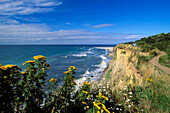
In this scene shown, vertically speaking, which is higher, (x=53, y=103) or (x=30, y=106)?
(x=30, y=106)

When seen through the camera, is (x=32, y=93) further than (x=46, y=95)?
No

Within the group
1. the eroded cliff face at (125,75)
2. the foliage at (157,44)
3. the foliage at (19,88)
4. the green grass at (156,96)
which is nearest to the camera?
the foliage at (19,88)

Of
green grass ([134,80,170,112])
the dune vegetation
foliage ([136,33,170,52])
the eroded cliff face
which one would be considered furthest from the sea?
foliage ([136,33,170,52])

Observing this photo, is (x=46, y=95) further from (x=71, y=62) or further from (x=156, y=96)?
(x=71, y=62)

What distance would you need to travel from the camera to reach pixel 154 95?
443 cm

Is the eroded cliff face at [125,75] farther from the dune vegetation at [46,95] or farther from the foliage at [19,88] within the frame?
the foliage at [19,88]

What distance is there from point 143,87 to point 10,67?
5.26 meters

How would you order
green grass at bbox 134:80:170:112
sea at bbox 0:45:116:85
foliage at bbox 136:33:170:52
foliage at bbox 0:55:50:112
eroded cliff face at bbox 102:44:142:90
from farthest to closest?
foliage at bbox 136:33:170:52 → sea at bbox 0:45:116:85 → eroded cliff face at bbox 102:44:142:90 → green grass at bbox 134:80:170:112 → foliage at bbox 0:55:50:112

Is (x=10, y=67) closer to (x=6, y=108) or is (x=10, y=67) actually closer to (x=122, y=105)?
(x=6, y=108)

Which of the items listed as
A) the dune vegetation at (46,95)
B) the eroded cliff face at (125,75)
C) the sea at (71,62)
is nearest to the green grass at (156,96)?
the dune vegetation at (46,95)

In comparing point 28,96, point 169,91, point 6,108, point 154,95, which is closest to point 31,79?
point 28,96

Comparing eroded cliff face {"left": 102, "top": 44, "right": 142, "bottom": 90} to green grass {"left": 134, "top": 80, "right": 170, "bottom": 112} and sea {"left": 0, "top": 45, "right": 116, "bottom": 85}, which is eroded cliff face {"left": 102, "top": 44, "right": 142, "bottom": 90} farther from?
sea {"left": 0, "top": 45, "right": 116, "bottom": 85}

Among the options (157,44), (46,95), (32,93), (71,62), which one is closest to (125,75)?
(46,95)

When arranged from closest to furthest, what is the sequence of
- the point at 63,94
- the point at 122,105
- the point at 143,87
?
the point at 63,94 < the point at 122,105 < the point at 143,87
